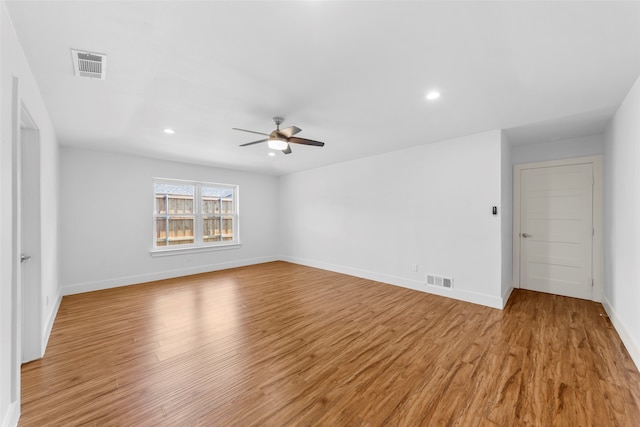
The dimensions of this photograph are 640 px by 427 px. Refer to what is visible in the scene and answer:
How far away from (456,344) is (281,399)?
1.89 meters

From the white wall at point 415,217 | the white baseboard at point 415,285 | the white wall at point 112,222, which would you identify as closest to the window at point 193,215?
the white wall at point 112,222

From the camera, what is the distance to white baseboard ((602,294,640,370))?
2.35m

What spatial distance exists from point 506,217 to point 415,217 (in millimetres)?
1371

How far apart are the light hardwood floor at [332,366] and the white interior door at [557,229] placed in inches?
14.4

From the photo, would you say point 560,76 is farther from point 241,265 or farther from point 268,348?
point 241,265

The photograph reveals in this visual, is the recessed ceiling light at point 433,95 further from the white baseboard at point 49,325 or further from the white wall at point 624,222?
the white baseboard at point 49,325

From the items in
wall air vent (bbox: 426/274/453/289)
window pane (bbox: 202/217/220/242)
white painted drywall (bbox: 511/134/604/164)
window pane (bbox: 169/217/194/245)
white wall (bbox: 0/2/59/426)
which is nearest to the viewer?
white wall (bbox: 0/2/59/426)

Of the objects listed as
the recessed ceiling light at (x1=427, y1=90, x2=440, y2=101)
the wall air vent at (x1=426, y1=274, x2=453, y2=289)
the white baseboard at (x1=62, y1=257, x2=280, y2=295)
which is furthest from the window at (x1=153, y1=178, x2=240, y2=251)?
the recessed ceiling light at (x1=427, y1=90, x2=440, y2=101)

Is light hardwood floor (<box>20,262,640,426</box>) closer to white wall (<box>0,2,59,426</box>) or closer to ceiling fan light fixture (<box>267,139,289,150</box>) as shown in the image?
white wall (<box>0,2,59,426</box>)

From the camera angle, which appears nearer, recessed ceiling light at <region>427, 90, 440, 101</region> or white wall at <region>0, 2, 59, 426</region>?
white wall at <region>0, 2, 59, 426</region>

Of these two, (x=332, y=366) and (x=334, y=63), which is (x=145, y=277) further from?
Result: (x=334, y=63)

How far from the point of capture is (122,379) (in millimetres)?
2158

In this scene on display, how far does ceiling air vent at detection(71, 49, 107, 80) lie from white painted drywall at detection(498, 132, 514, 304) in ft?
15.3

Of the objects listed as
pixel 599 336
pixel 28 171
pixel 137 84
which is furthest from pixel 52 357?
pixel 599 336
